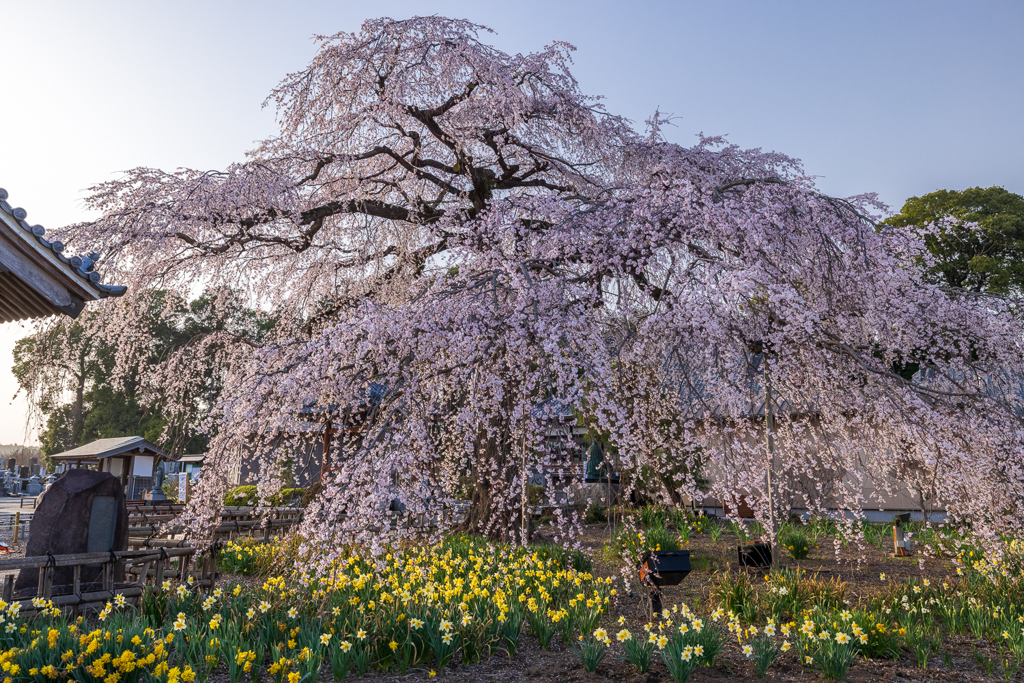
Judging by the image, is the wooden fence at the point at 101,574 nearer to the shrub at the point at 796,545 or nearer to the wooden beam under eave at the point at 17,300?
the wooden beam under eave at the point at 17,300

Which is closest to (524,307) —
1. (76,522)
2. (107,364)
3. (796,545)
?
(76,522)

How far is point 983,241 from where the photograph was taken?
2112cm

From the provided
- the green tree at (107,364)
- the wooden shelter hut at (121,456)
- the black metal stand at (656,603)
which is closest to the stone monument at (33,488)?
the green tree at (107,364)

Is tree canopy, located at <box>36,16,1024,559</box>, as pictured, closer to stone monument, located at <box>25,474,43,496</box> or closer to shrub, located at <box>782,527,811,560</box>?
shrub, located at <box>782,527,811,560</box>

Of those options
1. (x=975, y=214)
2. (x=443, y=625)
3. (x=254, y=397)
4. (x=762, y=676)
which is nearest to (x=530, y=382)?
(x=443, y=625)

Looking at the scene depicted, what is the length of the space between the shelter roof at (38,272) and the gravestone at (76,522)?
2.04 m

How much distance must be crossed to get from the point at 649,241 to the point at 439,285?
2202 mm

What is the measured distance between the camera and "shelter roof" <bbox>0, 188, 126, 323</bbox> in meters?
5.38

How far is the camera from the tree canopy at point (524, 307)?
500cm

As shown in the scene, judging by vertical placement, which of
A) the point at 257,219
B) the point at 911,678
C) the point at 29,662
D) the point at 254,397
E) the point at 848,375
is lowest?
the point at 911,678

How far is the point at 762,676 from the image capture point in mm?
4465

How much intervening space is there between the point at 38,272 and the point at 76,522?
9.58ft

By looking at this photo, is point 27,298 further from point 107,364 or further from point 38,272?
point 107,364

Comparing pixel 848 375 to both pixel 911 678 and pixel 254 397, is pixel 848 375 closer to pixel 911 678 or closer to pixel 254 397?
pixel 911 678
